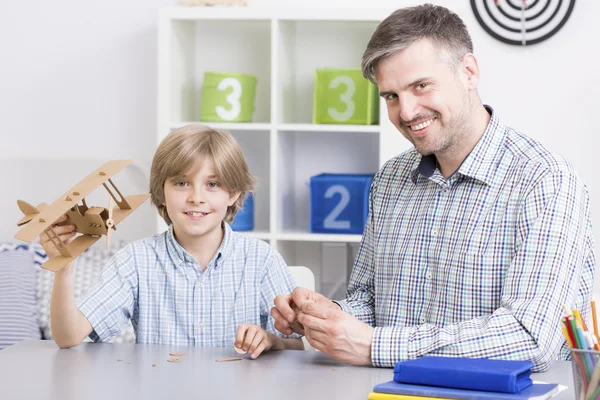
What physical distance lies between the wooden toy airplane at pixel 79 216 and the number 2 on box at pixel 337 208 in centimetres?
134

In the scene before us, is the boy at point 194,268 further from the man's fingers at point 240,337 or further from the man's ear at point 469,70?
the man's ear at point 469,70

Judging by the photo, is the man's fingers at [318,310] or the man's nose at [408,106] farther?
the man's nose at [408,106]

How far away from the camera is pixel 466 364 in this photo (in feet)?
3.78

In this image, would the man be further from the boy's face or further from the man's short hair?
the boy's face

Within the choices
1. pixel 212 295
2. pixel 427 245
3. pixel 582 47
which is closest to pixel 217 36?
pixel 582 47

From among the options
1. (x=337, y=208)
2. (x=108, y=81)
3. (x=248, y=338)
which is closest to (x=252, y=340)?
(x=248, y=338)

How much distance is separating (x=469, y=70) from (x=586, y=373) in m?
0.73

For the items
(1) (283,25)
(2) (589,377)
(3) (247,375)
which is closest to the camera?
(2) (589,377)

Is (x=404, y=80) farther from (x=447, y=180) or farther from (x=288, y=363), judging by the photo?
(x=288, y=363)

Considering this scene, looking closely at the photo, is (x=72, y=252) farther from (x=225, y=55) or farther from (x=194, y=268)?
(x=225, y=55)

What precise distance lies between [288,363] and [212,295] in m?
0.46

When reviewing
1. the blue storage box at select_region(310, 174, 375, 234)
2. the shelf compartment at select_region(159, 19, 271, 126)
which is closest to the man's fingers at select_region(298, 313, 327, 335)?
the blue storage box at select_region(310, 174, 375, 234)

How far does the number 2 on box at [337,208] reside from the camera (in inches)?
109

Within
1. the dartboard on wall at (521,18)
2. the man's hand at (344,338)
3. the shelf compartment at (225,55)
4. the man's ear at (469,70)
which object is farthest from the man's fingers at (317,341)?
the dartboard on wall at (521,18)
